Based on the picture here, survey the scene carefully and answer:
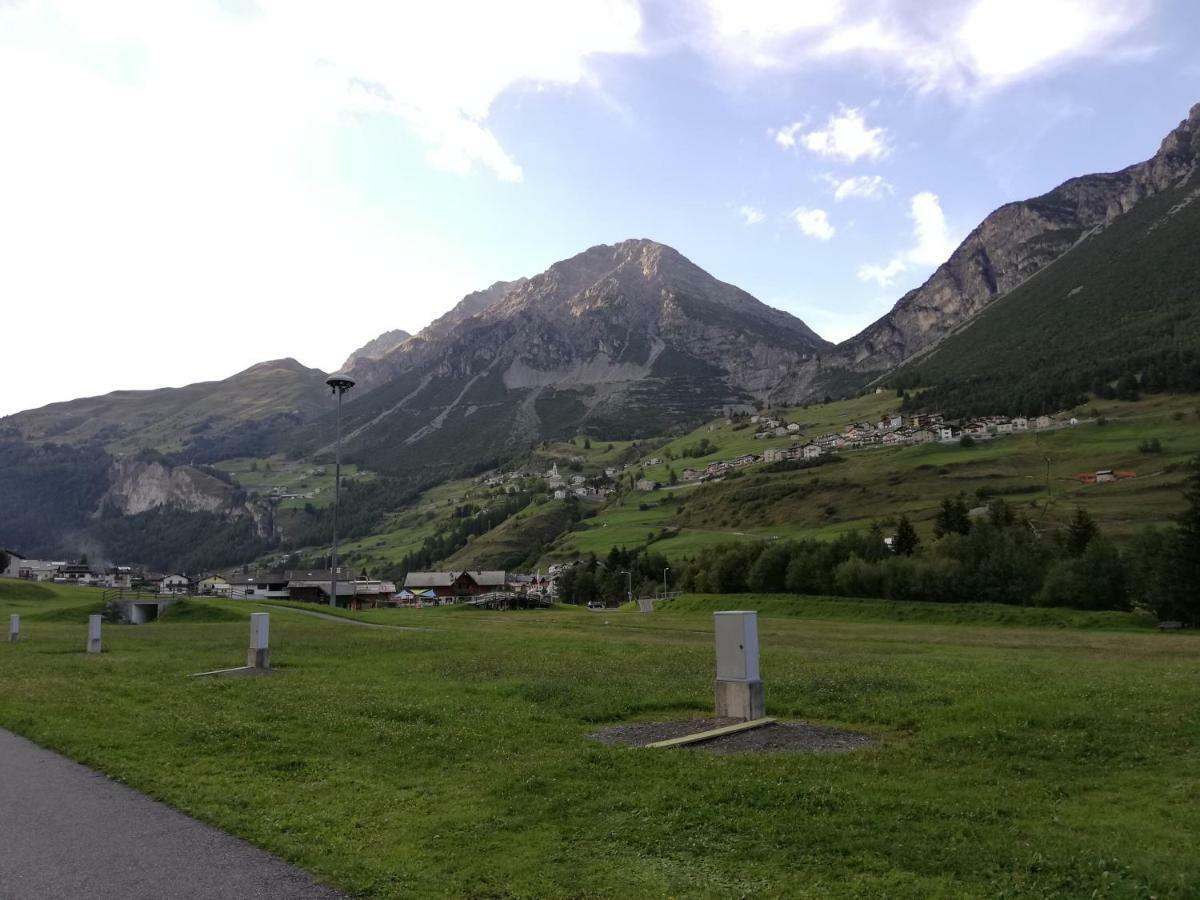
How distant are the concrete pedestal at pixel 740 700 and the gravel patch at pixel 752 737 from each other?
322 millimetres

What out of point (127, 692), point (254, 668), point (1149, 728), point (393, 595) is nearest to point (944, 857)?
point (1149, 728)

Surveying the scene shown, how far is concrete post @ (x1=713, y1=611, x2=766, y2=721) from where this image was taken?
19.0 meters

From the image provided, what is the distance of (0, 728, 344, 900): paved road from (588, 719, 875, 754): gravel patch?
808cm

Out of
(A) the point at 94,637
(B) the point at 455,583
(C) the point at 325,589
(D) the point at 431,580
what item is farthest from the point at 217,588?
(A) the point at 94,637

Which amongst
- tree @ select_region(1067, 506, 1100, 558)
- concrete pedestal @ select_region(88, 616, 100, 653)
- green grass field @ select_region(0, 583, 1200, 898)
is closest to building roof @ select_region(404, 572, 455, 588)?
tree @ select_region(1067, 506, 1100, 558)

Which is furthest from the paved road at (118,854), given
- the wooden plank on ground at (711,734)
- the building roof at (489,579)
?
the building roof at (489,579)

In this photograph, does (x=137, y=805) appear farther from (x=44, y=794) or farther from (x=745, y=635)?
(x=745, y=635)

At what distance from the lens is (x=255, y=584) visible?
16812cm

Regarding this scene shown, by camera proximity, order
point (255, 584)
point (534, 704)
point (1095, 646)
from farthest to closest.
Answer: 1. point (255, 584)
2. point (1095, 646)
3. point (534, 704)

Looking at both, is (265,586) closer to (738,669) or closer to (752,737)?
(738,669)

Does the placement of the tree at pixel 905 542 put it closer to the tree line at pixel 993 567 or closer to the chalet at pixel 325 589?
the tree line at pixel 993 567

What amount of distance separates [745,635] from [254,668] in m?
19.3

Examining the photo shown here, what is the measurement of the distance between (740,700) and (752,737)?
2.07m

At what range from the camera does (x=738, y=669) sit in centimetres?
1933
